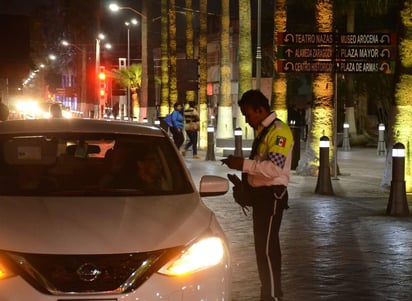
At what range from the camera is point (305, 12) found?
4866cm

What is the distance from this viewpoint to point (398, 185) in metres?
13.2

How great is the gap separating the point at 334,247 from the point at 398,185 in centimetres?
283

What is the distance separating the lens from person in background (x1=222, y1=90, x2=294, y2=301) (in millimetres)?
7012

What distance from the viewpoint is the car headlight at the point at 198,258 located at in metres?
5.19

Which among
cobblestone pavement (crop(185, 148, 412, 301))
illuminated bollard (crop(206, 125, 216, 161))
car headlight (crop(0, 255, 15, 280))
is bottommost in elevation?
cobblestone pavement (crop(185, 148, 412, 301))

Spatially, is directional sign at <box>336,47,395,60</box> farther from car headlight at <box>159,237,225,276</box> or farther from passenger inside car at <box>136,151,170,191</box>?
car headlight at <box>159,237,225,276</box>

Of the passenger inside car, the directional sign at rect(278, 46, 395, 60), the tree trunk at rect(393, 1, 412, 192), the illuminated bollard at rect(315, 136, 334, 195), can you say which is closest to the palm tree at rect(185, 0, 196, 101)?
the directional sign at rect(278, 46, 395, 60)

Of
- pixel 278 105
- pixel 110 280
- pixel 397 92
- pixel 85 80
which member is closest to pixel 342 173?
pixel 278 105

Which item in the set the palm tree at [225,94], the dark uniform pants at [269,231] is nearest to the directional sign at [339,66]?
the dark uniform pants at [269,231]

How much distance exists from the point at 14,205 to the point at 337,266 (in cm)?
469

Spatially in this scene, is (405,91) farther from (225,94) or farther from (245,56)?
(225,94)

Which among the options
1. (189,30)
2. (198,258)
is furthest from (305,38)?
(189,30)

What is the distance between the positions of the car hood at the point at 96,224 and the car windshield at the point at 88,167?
0.41 meters

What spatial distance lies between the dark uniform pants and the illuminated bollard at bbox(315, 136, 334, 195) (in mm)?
9232
